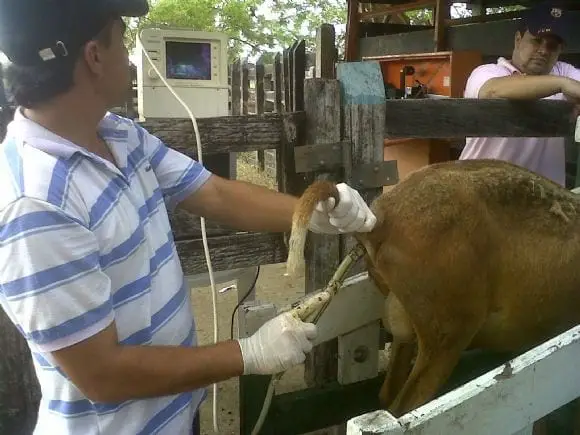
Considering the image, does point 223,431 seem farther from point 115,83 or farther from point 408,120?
point 115,83

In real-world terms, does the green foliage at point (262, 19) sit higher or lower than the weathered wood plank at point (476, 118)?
higher

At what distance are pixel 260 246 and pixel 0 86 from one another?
4.73 ft

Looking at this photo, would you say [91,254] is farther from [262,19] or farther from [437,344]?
[262,19]

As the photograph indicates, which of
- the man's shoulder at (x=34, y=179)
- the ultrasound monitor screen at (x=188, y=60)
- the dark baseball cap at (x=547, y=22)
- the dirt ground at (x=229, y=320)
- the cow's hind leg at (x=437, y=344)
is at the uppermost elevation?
the dark baseball cap at (x=547, y=22)

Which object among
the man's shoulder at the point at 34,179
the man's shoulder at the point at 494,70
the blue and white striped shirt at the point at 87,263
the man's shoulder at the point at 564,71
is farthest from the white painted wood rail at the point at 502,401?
the man's shoulder at the point at 564,71

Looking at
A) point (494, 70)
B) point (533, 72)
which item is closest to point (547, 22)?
point (533, 72)

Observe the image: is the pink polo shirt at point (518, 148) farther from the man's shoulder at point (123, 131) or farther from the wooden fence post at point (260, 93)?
the wooden fence post at point (260, 93)

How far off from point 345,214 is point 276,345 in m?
0.55

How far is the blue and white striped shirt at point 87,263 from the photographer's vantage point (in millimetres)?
1391

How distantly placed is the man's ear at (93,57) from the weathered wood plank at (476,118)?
1728mm

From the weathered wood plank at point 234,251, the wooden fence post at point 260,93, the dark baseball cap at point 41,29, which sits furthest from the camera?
the wooden fence post at point 260,93

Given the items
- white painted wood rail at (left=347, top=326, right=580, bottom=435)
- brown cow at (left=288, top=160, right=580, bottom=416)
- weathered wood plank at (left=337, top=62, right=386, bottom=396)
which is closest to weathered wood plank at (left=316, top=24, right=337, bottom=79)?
weathered wood plank at (left=337, top=62, right=386, bottom=396)

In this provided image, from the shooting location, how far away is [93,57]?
160 centimetres

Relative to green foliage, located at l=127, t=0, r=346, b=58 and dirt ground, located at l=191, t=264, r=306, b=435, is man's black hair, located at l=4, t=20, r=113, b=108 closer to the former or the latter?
dirt ground, located at l=191, t=264, r=306, b=435
